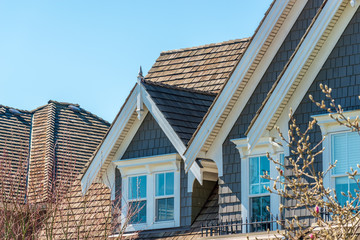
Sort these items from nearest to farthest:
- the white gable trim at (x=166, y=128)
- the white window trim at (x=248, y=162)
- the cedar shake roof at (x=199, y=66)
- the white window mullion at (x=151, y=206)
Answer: the white window trim at (x=248, y=162) → the white gable trim at (x=166, y=128) → the white window mullion at (x=151, y=206) → the cedar shake roof at (x=199, y=66)

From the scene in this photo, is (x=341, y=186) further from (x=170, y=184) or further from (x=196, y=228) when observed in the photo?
(x=170, y=184)

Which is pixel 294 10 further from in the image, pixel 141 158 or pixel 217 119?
pixel 141 158

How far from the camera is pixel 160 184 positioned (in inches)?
854

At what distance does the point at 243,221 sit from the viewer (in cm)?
1958

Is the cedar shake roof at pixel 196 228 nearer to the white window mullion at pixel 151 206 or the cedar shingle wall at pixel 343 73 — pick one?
the white window mullion at pixel 151 206

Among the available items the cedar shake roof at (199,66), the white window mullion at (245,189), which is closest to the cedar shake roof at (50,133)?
the cedar shake roof at (199,66)

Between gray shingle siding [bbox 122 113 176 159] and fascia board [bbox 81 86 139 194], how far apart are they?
1.24 ft

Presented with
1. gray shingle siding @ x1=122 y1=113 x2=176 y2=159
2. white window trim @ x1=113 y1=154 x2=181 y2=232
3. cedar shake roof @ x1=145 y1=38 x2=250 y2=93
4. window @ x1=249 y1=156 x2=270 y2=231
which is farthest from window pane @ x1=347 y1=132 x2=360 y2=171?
cedar shake roof @ x1=145 y1=38 x2=250 y2=93

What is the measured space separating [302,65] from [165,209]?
4905mm

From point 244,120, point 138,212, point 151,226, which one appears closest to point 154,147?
point 138,212

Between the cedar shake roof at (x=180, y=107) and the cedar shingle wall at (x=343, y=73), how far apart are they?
3434 mm

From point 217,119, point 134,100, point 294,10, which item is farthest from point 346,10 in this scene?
point 134,100

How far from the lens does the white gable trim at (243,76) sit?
771 inches

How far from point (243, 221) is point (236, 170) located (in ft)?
3.49
